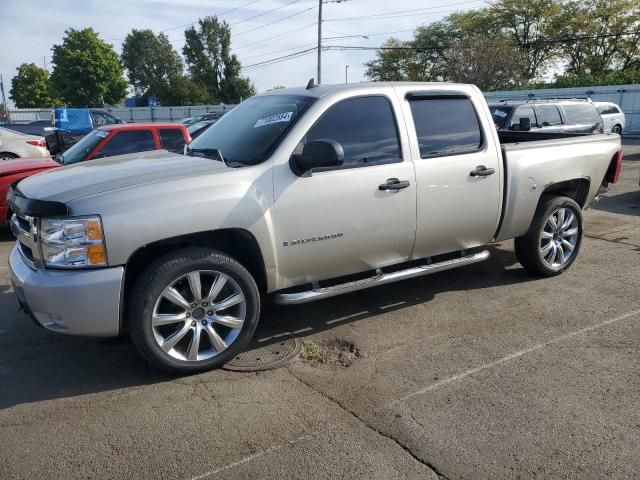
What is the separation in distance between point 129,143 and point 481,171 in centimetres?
582

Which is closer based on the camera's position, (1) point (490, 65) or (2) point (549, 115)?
(2) point (549, 115)

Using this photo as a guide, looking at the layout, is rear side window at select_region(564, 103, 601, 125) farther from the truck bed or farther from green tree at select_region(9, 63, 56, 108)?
green tree at select_region(9, 63, 56, 108)

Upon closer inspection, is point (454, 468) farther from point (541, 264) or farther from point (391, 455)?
point (541, 264)

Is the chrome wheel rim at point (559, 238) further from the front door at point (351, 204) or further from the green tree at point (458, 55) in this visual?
the green tree at point (458, 55)

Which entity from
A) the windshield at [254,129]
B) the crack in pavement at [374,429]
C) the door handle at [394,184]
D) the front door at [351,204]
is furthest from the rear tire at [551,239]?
the crack in pavement at [374,429]

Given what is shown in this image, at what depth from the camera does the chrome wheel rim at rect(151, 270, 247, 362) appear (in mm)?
3559

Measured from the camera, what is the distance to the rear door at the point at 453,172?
14.6ft

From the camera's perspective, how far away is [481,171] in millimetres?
4723

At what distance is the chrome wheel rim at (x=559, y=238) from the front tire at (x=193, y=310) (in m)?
3.17

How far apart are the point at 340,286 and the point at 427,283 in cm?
167

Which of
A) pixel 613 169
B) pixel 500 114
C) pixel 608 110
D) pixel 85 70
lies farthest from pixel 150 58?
pixel 613 169

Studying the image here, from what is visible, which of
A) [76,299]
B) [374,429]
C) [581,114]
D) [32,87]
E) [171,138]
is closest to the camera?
[374,429]

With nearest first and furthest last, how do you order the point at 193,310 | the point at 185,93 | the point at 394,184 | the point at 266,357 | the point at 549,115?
1. the point at 193,310
2. the point at 266,357
3. the point at 394,184
4. the point at 549,115
5. the point at 185,93

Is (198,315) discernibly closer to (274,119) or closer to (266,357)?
(266,357)
